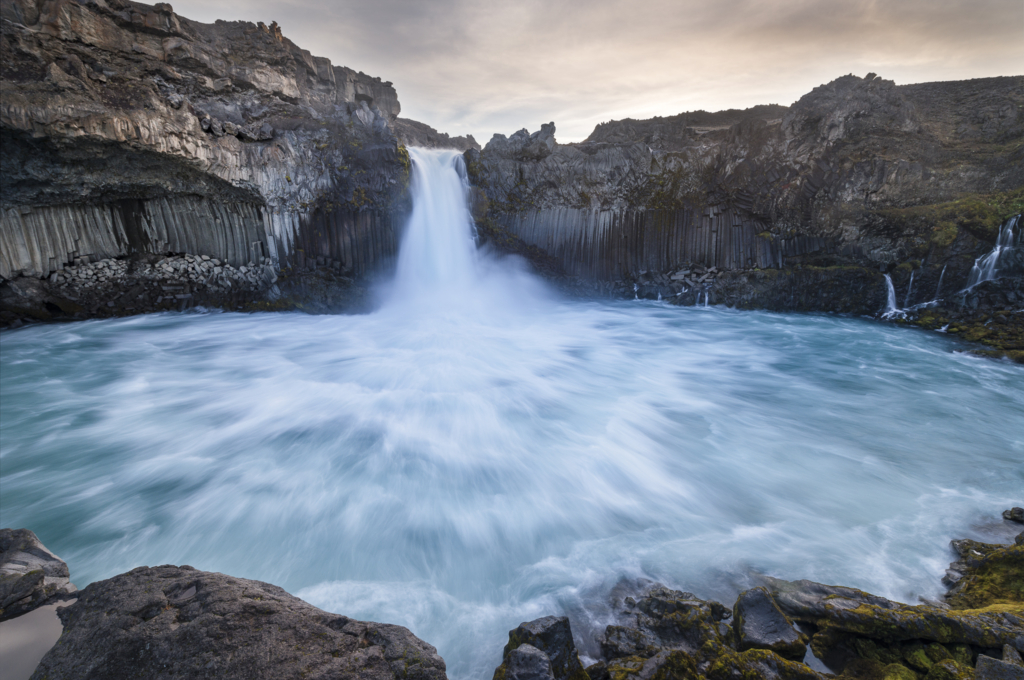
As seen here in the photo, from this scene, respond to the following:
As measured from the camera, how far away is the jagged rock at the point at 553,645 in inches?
79.2

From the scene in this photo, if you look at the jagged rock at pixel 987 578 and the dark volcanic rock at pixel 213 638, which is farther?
the jagged rock at pixel 987 578

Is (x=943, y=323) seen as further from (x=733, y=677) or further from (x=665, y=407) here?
(x=733, y=677)

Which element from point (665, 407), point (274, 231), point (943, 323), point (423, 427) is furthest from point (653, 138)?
point (423, 427)

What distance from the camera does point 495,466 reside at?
4680 millimetres

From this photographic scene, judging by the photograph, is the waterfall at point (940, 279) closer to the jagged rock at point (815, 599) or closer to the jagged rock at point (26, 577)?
the jagged rock at point (815, 599)

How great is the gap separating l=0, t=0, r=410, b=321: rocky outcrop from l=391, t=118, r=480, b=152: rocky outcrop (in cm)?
1570

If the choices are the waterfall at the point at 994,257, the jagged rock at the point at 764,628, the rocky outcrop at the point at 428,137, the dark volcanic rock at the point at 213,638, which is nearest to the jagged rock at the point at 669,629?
the jagged rock at the point at 764,628

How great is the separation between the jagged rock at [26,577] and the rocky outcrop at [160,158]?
857cm

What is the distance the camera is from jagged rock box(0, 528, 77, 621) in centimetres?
198

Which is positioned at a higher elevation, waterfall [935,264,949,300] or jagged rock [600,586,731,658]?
waterfall [935,264,949,300]

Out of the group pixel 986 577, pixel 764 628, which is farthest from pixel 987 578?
pixel 764 628

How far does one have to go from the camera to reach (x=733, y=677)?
188 centimetres

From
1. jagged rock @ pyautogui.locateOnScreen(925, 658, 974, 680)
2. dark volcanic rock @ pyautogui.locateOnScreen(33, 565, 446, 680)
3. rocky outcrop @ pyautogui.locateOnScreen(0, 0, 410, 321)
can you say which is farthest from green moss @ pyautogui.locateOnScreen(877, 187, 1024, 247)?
dark volcanic rock @ pyautogui.locateOnScreen(33, 565, 446, 680)

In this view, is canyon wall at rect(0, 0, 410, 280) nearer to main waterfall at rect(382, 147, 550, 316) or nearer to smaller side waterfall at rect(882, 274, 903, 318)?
main waterfall at rect(382, 147, 550, 316)
